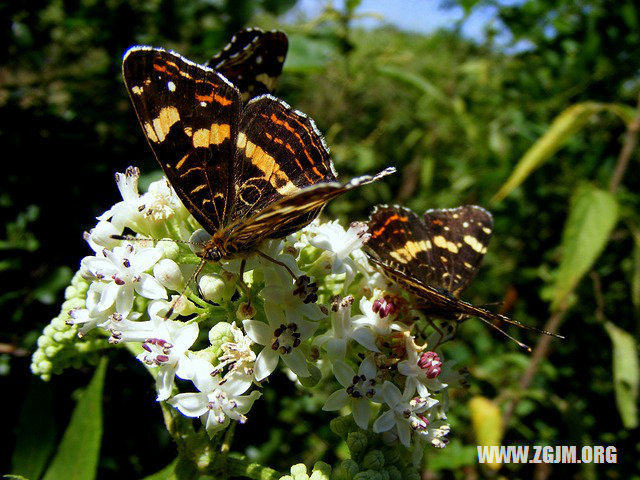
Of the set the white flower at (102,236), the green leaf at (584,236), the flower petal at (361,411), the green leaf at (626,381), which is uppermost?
the white flower at (102,236)

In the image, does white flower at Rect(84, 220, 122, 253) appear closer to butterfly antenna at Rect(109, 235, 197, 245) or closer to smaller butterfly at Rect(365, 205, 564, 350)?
butterfly antenna at Rect(109, 235, 197, 245)

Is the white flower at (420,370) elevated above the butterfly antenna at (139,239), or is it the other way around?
the butterfly antenna at (139,239)

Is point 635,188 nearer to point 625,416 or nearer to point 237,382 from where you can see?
point 625,416

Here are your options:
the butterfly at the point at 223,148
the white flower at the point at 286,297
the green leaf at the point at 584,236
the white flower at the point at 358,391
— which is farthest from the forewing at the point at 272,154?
the green leaf at the point at 584,236

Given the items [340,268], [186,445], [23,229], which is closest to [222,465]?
[186,445]

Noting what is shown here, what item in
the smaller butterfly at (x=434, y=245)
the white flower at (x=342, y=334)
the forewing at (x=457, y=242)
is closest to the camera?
the white flower at (x=342, y=334)

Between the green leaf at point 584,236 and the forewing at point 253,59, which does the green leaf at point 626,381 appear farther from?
the forewing at point 253,59

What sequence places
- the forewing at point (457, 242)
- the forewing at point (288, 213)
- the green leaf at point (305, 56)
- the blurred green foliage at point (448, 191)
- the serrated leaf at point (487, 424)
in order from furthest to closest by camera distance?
the serrated leaf at point (487, 424) → the green leaf at point (305, 56) → the blurred green foliage at point (448, 191) → the forewing at point (457, 242) → the forewing at point (288, 213)
